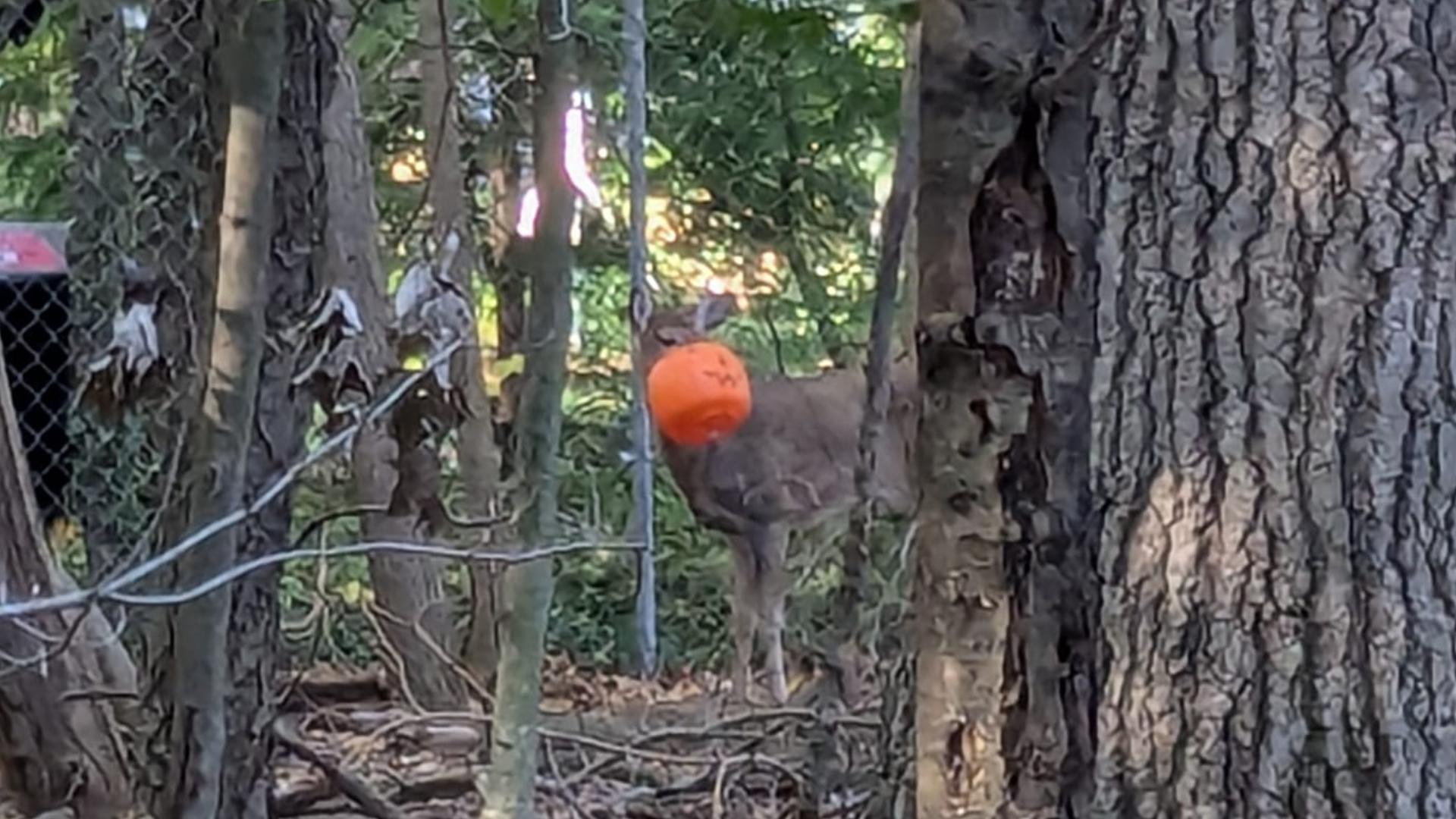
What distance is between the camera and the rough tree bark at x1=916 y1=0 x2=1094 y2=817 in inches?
111

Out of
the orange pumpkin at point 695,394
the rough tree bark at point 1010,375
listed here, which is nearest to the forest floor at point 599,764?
the orange pumpkin at point 695,394

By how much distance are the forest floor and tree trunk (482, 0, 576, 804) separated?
2.66ft

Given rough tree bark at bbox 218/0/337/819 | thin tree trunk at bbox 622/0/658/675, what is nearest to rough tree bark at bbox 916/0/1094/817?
rough tree bark at bbox 218/0/337/819

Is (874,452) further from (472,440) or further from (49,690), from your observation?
(472,440)

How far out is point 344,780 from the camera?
4.52 meters

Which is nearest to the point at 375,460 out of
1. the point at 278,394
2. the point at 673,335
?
the point at 673,335

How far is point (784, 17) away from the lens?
3.83 metres

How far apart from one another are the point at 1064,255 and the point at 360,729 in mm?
3090

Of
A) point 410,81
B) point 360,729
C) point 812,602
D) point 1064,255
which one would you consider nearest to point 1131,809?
point 1064,255

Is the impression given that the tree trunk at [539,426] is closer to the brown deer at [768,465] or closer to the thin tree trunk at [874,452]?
the thin tree trunk at [874,452]

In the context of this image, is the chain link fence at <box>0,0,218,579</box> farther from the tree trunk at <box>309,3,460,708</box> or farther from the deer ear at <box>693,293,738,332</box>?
the deer ear at <box>693,293,738,332</box>

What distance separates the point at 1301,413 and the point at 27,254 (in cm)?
426

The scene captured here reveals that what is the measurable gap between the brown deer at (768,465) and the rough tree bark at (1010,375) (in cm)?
431

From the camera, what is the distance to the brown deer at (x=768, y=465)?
24.3ft
